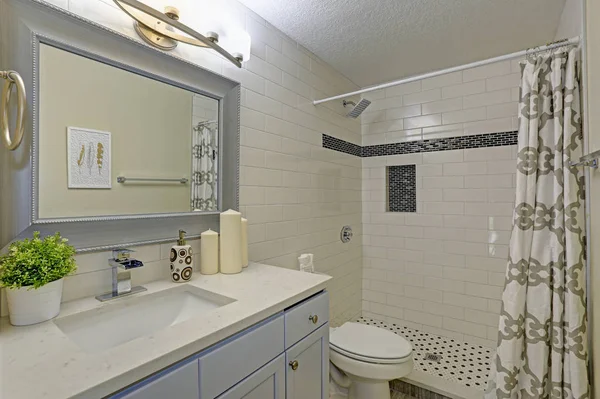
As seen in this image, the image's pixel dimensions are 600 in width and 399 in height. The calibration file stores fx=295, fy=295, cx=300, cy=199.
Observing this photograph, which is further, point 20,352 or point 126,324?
point 126,324

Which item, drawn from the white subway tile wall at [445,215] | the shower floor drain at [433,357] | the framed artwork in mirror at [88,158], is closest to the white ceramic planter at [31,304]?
the framed artwork in mirror at [88,158]

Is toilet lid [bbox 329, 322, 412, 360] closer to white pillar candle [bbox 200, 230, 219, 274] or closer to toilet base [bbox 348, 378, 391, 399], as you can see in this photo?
toilet base [bbox 348, 378, 391, 399]

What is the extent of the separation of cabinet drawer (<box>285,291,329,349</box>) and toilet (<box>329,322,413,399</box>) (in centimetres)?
57

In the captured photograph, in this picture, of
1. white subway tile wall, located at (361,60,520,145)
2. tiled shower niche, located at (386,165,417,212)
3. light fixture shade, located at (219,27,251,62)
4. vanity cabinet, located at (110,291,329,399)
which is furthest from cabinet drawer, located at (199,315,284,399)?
white subway tile wall, located at (361,60,520,145)

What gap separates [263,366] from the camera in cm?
97

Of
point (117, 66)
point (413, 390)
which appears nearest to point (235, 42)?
point (117, 66)

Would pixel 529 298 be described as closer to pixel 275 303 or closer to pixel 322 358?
pixel 322 358

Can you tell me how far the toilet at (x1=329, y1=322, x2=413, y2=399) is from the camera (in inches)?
64.5

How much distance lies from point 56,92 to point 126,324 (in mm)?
825

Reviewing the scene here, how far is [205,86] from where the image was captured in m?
1.46

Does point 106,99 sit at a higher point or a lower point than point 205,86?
lower

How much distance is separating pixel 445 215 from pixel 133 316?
7.94ft

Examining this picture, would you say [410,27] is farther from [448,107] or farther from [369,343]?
[369,343]

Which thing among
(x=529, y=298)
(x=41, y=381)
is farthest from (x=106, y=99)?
(x=529, y=298)
